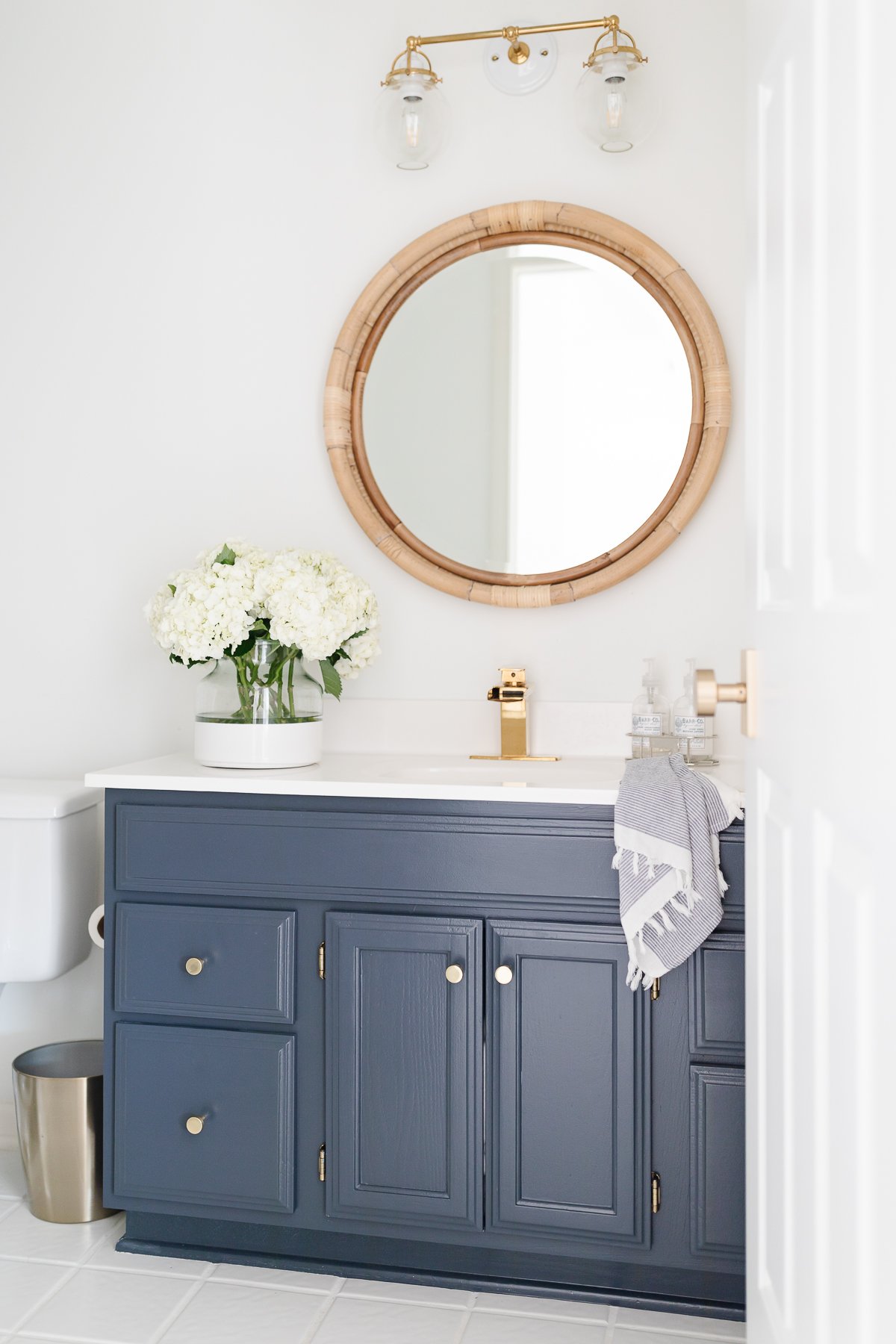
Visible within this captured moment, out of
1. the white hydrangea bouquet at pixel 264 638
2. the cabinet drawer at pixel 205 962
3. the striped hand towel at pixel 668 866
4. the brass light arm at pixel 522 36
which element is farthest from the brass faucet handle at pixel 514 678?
the brass light arm at pixel 522 36

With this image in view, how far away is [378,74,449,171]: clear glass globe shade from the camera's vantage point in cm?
220

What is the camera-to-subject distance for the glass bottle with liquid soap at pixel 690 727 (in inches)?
78.6

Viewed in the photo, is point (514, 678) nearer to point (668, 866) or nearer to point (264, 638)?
point (264, 638)

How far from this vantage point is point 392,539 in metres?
2.28

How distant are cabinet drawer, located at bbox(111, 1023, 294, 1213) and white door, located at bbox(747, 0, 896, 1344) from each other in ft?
3.17

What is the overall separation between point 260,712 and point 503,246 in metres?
1.06

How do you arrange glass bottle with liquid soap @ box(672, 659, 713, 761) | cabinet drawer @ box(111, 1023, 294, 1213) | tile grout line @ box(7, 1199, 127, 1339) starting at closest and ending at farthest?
tile grout line @ box(7, 1199, 127, 1339), cabinet drawer @ box(111, 1023, 294, 1213), glass bottle with liquid soap @ box(672, 659, 713, 761)

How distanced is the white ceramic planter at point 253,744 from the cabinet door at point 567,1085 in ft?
1.70

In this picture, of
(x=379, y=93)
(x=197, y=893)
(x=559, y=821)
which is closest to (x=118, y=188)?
(x=379, y=93)

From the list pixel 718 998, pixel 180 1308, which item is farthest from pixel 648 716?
pixel 180 1308

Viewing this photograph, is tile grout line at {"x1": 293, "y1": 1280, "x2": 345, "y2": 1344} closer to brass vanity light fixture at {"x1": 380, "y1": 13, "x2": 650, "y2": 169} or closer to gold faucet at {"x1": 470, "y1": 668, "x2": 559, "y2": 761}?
gold faucet at {"x1": 470, "y1": 668, "x2": 559, "y2": 761}

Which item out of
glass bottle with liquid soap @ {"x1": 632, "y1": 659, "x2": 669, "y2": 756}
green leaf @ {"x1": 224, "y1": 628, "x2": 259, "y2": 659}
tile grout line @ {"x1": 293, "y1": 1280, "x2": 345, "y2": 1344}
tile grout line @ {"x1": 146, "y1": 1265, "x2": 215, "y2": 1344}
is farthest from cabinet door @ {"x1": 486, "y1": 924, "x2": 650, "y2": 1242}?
green leaf @ {"x1": 224, "y1": 628, "x2": 259, "y2": 659}

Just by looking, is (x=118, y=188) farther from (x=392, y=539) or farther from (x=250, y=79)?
(x=392, y=539)

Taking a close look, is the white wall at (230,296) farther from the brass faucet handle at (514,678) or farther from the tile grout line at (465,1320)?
the tile grout line at (465,1320)
